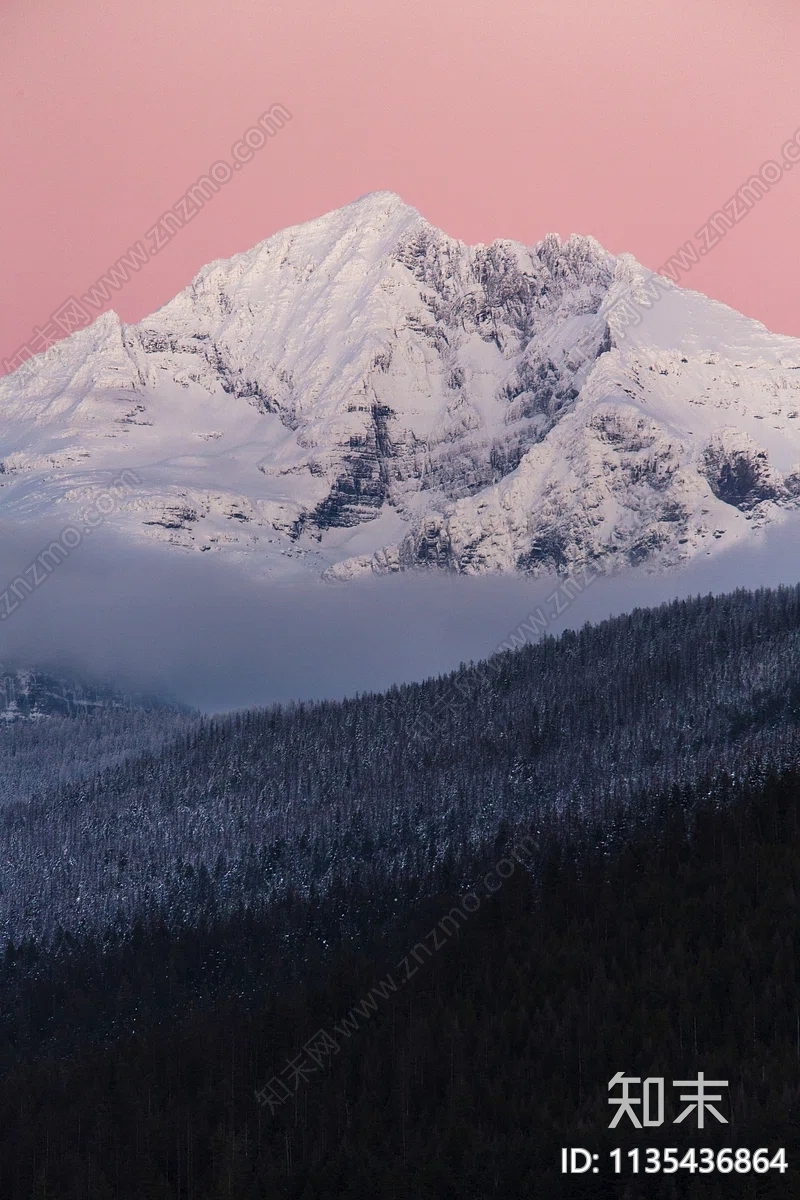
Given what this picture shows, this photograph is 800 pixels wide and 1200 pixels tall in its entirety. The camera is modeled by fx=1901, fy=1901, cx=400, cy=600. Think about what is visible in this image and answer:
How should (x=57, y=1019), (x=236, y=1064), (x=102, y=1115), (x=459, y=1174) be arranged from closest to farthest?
(x=459, y=1174) < (x=102, y=1115) < (x=236, y=1064) < (x=57, y=1019)

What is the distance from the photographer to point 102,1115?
144 m

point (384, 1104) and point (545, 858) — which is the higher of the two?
point (545, 858)

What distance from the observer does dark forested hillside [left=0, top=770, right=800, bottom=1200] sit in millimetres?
123250

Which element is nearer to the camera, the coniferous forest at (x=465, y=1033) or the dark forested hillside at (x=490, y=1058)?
the dark forested hillside at (x=490, y=1058)

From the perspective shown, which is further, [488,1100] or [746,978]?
[746,978]

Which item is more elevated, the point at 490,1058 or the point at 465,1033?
the point at 465,1033

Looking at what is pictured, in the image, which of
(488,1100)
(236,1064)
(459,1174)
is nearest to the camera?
(459,1174)

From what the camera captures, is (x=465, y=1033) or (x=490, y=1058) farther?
(x=465, y=1033)

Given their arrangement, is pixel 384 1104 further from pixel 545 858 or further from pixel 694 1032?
pixel 545 858

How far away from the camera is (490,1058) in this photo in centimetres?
14212

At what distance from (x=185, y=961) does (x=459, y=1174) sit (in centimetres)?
8007

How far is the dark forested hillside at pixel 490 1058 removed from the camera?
123 meters

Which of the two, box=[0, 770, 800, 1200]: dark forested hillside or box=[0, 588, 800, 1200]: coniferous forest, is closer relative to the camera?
box=[0, 770, 800, 1200]: dark forested hillside

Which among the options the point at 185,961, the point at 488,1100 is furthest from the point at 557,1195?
the point at 185,961
